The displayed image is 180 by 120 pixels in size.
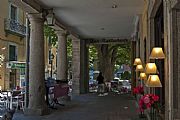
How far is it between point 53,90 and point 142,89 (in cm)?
498

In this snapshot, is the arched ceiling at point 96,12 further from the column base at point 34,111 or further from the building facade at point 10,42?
the building facade at point 10,42

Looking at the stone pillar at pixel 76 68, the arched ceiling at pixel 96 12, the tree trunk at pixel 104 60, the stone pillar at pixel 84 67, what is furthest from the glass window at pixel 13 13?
the arched ceiling at pixel 96 12

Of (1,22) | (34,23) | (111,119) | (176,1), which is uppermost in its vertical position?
(1,22)

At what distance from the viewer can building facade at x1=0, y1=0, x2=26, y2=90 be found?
23.3m

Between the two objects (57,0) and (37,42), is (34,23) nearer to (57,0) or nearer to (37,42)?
(37,42)

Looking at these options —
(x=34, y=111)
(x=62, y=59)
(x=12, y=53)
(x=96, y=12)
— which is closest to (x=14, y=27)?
(x=12, y=53)

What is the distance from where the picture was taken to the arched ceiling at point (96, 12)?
11383 millimetres

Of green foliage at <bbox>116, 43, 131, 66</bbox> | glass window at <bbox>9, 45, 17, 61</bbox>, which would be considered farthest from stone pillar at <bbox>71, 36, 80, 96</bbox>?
green foliage at <bbox>116, 43, 131, 66</bbox>

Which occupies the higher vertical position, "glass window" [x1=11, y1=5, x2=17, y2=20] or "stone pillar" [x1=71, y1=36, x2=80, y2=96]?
"glass window" [x1=11, y1=5, x2=17, y2=20]

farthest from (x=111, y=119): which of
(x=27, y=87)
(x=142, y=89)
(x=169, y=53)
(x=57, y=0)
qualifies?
(x=169, y=53)

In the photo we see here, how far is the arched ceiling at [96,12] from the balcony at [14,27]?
799cm

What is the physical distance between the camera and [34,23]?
472 inches

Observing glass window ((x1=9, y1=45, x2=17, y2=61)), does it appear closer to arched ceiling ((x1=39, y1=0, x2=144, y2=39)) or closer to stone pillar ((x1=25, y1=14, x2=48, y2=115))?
arched ceiling ((x1=39, y1=0, x2=144, y2=39))

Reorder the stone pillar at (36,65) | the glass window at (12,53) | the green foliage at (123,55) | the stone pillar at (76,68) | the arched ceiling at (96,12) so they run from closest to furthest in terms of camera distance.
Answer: the arched ceiling at (96,12) < the stone pillar at (36,65) < the stone pillar at (76,68) < the glass window at (12,53) < the green foliage at (123,55)
